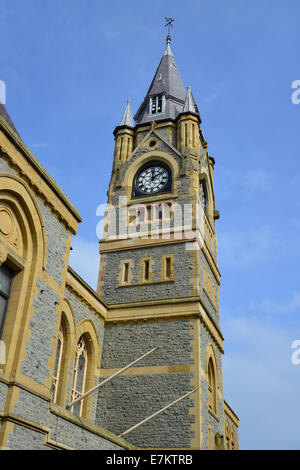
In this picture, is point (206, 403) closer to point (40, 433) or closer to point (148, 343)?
point (148, 343)

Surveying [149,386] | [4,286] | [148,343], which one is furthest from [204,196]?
[4,286]

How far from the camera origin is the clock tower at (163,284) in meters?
20.4

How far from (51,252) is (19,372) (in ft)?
12.8

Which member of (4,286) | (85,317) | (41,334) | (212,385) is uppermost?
(85,317)

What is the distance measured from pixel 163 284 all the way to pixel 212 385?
5.42 meters

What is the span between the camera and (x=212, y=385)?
2361 cm

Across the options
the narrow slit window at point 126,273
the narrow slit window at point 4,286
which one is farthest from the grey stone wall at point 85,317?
the narrow slit window at point 4,286

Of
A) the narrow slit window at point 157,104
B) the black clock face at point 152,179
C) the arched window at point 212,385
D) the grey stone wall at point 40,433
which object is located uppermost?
the narrow slit window at point 157,104

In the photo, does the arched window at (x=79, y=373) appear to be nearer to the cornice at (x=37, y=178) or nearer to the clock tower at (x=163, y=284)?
the clock tower at (x=163, y=284)

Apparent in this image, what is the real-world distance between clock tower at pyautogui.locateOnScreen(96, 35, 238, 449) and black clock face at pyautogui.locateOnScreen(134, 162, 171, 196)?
6cm

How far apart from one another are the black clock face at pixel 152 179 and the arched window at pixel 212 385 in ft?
31.5

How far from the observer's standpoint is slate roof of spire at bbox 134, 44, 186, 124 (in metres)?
31.1
